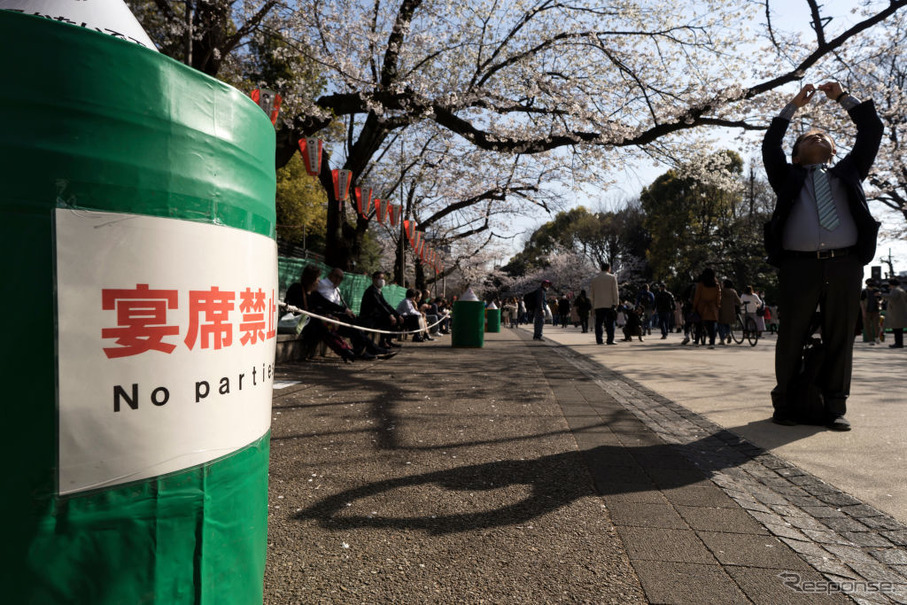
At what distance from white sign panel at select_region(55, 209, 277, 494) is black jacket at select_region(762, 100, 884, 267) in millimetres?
4132

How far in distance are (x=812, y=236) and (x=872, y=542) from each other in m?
2.52

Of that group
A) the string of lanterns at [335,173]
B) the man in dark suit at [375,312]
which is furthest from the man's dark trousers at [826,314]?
the man in dark suit at [375,312]

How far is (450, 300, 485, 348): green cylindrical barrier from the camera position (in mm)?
12695

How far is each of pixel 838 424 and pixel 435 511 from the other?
337 centimetres

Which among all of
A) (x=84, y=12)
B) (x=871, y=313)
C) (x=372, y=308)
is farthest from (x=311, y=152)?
(x=871, y=313)

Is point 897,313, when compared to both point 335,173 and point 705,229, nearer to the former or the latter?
point 335,173

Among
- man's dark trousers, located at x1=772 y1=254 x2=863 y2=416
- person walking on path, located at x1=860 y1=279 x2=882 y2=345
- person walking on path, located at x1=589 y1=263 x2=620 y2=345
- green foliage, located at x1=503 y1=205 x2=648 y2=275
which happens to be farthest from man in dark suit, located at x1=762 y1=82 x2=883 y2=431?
green foliage, located at x1=503 y1=205 x2=648 y2=275

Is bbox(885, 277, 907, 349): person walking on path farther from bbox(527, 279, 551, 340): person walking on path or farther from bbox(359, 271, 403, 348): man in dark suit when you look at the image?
bbox(359, 271, 403, 348): man in dark suit

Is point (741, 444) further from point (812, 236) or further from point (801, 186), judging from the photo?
point (801, 186)

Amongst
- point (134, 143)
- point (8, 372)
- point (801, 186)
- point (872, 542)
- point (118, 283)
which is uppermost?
point (801, 186)

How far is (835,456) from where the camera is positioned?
3416 millimetres

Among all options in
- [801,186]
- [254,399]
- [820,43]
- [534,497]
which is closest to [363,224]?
[820,43]

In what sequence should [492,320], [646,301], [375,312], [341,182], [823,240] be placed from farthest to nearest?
[492,320] < [646,301] < [341,182] < [375,312] < [823,240]

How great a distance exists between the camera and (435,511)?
Answer: 2496mm
